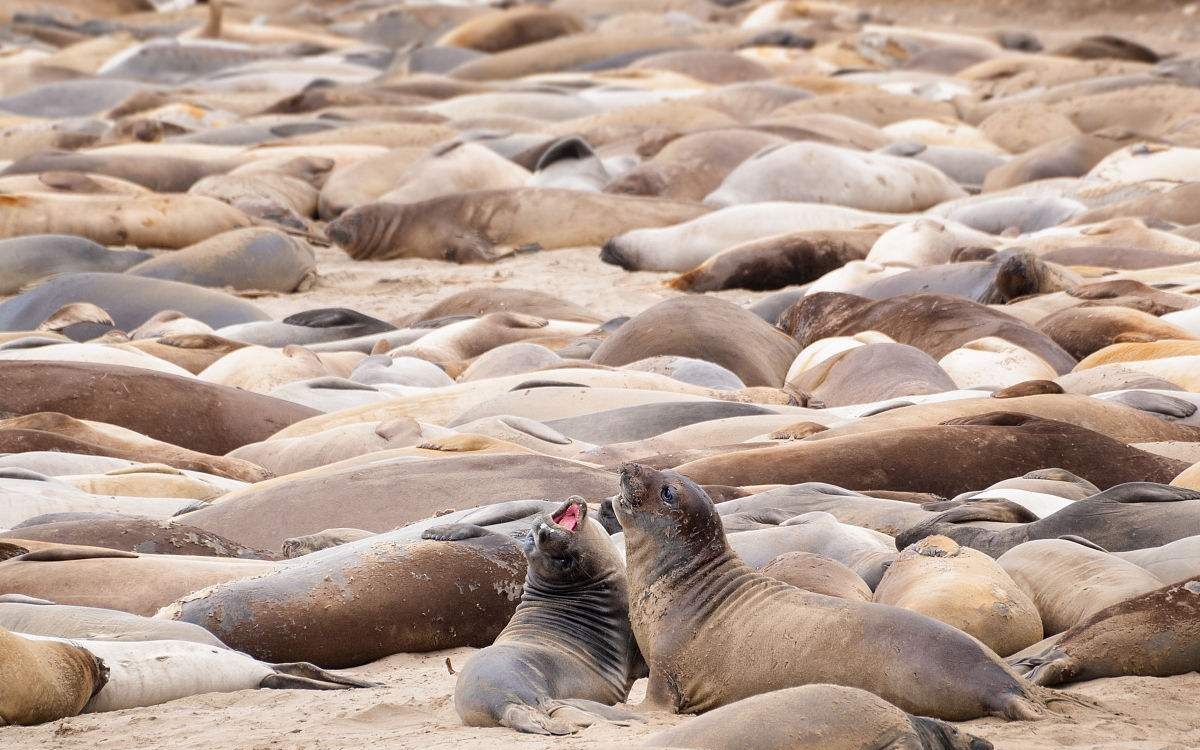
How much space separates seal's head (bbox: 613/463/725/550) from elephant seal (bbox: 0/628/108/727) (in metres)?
1.18

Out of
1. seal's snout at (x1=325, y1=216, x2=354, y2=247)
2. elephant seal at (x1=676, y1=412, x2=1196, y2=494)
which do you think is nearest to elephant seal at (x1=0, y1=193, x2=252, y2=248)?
seal's snout at (x1=325, y1=216, x2=354, y2=247)

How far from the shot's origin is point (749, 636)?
11.1ft

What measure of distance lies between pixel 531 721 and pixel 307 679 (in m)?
0.81

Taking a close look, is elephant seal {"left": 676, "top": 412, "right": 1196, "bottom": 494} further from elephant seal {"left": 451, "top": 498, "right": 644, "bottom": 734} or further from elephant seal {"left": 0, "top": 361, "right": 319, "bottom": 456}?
Answer: elephant seal {"left": 0, "top": 361, "right": 319, "bottom": 456}

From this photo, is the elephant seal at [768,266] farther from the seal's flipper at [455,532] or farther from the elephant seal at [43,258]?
the seal's flipper at [455,532]

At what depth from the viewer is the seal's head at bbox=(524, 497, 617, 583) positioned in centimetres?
384

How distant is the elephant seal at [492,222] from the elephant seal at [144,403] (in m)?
5.20

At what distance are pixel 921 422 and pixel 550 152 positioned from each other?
7.75m

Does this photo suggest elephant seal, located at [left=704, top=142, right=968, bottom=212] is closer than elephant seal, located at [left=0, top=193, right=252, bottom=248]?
No

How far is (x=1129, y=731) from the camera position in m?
2.95

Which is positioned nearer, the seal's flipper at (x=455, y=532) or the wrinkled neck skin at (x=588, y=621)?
the wrinkled neck skin at (x=588, y=621)

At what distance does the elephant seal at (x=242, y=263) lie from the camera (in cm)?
1088

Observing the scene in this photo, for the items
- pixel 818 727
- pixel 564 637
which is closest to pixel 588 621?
pixel 564 637

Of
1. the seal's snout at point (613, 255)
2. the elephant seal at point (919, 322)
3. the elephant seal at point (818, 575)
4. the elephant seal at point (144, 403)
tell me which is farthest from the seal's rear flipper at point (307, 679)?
the seal's snout at point (613, 255)
